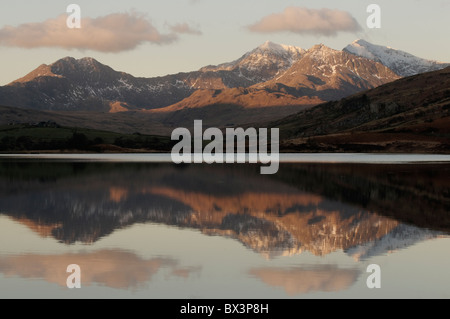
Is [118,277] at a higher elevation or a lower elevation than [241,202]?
lower

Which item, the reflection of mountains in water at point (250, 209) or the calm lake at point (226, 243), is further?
the reflection of mountains in water at point (250, 209)

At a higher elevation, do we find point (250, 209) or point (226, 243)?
point (250, 209)

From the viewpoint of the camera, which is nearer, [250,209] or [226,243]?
[226,243]

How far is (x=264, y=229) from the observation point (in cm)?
4225

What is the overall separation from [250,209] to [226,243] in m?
16.2

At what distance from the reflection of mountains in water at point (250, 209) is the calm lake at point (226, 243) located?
0.38 feet

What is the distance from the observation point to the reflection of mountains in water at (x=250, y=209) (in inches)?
1532

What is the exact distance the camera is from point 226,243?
37344mm

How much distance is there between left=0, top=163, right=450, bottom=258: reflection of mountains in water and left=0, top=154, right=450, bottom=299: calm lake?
11 cm

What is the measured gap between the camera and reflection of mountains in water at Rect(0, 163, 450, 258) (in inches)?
1532

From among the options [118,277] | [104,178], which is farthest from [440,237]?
[104,178]

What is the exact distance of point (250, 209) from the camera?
53.4 meters
